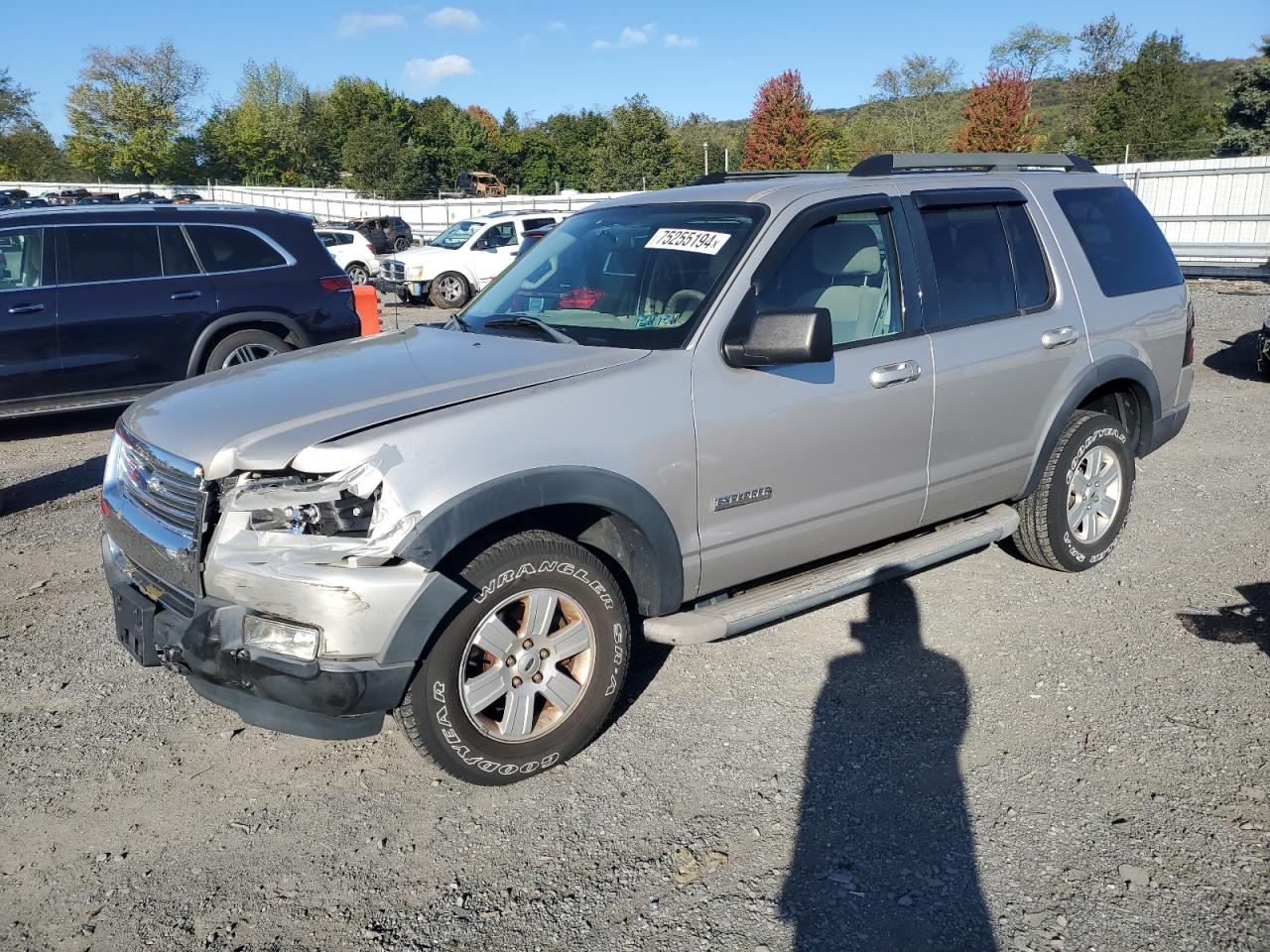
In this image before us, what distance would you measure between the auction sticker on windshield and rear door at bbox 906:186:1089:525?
0.99m

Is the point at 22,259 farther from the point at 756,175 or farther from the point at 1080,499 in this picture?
the point at 1080,499

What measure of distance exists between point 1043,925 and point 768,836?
0.82 meters

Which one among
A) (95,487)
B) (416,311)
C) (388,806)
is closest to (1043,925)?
(388,806)

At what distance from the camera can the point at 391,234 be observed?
32406 mm

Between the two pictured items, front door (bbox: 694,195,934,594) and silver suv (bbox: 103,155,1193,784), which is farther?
front door (bbox: 694,195,934,594)

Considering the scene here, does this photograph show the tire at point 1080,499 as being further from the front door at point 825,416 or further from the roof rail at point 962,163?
the roof rail at point 962,163

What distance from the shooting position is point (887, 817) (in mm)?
3244

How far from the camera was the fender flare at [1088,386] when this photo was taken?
4918mm

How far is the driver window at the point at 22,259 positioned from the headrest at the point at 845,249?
6.82 metres

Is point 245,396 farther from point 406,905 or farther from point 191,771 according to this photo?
point 406,905

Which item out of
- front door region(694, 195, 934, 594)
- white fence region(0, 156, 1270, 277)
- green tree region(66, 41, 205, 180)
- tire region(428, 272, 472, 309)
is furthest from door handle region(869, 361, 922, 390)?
green tree region(66, 41, 205, 180)

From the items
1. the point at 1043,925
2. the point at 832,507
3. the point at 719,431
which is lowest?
the point at 1043,925

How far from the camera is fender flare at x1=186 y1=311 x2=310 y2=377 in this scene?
8617 mm

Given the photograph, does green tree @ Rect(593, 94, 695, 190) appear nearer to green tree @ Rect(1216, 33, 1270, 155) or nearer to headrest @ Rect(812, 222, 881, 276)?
green tree @ Rect(1216, 33, 1270, 155)
